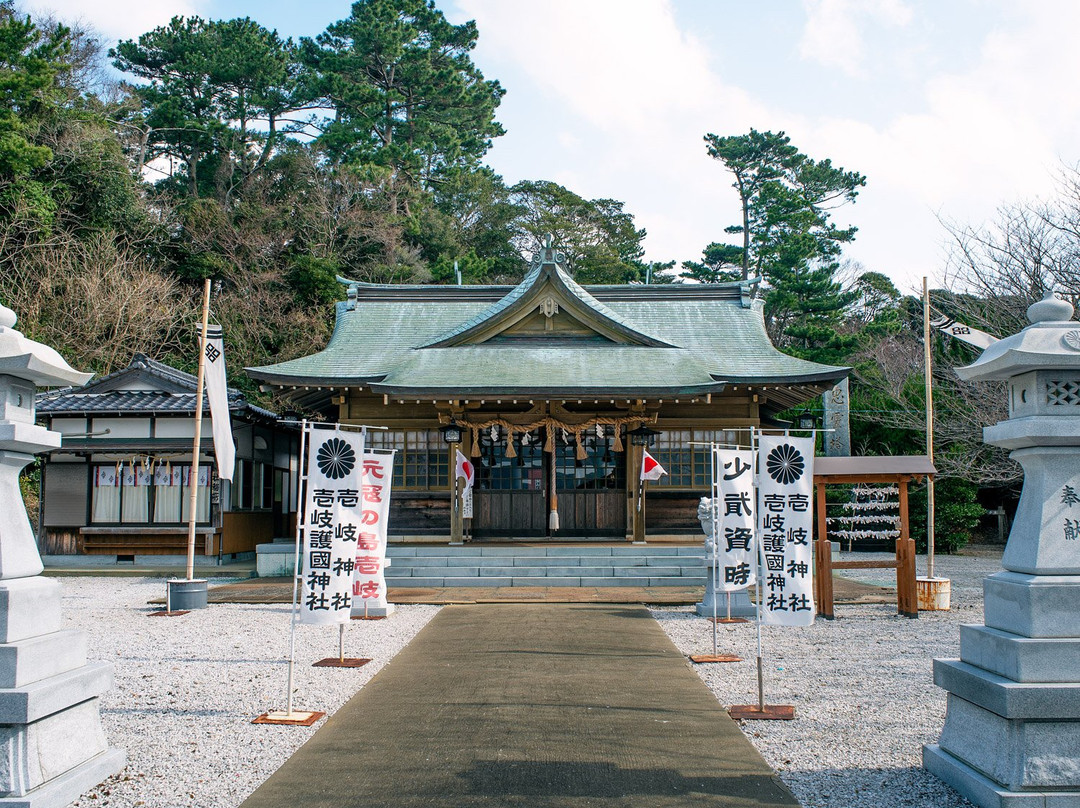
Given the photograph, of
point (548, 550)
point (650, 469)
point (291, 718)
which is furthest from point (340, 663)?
point (650, 469)

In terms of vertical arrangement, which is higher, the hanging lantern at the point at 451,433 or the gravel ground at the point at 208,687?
the hanging lantern at the point at 451,433

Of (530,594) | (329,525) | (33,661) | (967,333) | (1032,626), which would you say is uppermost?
(967,333)

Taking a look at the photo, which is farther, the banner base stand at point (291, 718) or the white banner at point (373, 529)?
the white banner at point (373, 529)

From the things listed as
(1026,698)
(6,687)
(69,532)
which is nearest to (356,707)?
(6,687)

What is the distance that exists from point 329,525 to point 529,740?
2.87 metres

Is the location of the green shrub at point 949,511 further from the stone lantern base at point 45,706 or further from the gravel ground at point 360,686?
the stone lantern base at point 45,706

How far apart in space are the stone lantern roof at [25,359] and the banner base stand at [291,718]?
9.50 ft

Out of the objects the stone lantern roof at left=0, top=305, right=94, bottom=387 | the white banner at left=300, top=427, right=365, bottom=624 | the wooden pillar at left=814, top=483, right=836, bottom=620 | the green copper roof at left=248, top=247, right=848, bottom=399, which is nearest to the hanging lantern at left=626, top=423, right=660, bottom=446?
the green copper roof at left=248, top=247, right=848, bottom=399

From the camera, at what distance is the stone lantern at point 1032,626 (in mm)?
4211

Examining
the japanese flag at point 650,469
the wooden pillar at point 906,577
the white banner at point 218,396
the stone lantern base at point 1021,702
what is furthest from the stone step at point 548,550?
the stone lantern base at point 1021,702

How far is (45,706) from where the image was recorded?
4.39 meters

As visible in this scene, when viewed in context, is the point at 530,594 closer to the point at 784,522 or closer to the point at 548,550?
the point at 548,550

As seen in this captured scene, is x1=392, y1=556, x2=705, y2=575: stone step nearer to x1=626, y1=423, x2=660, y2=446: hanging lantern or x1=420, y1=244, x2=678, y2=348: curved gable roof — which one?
x1=626, y1=423, x2=660, y2=446: hanging lantern

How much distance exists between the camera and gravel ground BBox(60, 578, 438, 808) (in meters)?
4.91
